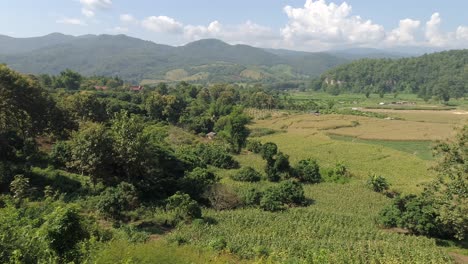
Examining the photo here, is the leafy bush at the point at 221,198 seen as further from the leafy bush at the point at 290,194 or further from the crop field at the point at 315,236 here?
the leafy bush at the point at 290,194

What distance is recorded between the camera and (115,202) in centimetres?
2053

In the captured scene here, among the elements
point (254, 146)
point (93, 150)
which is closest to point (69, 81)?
point (254, 146)

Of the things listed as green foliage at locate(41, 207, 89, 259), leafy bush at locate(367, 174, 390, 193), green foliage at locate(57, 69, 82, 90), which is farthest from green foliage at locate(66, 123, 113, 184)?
green foliage at locate(57, 69, 82, 90)

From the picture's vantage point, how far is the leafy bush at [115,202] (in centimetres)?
2028

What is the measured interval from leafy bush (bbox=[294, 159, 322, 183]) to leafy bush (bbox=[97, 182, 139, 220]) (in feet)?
59.0

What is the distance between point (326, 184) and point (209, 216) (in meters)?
15.1

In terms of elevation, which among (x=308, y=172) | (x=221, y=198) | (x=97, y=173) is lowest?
(x=308, y=172)

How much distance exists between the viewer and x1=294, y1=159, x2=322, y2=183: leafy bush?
3438 cm

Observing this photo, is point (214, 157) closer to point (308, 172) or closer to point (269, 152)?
point (269, 152)

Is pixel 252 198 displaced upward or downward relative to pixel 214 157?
upward

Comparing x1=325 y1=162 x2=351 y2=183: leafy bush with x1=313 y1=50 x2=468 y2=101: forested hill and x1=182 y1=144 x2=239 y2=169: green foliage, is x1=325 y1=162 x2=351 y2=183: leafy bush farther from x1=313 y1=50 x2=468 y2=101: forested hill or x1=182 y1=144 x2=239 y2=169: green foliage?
x1=313 y1=50 x2=468 y2=101: forested hill

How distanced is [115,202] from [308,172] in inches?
777

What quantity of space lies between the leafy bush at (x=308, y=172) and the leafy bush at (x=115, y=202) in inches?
708

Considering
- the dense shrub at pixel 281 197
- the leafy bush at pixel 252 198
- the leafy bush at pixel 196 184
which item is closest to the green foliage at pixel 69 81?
the leafy bush at pixel 196 184
